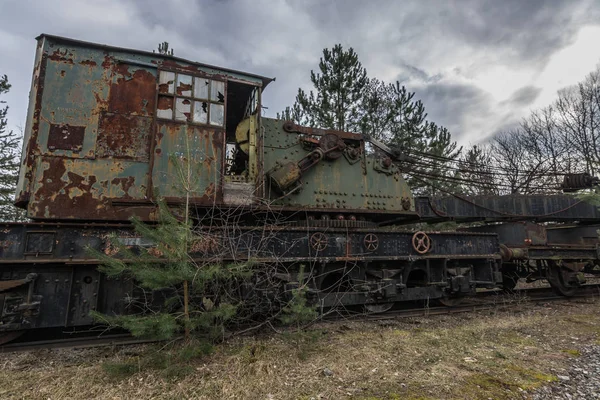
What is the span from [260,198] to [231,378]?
2.72 metres

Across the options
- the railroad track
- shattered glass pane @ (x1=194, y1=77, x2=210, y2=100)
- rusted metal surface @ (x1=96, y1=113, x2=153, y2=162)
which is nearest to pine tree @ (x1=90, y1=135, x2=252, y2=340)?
the railroad track

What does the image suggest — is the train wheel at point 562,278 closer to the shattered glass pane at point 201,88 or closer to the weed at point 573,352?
the weed at point 573,352

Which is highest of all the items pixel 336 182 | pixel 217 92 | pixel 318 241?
pixel 217 92

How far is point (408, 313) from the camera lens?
649 cm

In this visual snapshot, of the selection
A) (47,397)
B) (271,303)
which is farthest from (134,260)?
(271,303)

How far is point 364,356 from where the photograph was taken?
403 cm

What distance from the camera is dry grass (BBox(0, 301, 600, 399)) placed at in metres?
3.09

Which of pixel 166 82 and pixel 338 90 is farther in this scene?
pixel 338 90

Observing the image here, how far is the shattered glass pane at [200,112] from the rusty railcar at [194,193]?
2cm

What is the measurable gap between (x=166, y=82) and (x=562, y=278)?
10.6 m

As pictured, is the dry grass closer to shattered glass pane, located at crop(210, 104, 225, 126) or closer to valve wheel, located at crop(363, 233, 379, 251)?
valve wheel, located at crop(363, 233, 379, 251)

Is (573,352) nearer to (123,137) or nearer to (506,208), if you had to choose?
(506,208)

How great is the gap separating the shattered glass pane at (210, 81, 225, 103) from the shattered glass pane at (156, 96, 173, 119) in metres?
0.68

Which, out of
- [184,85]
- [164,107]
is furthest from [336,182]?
[164,107]
